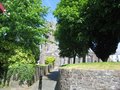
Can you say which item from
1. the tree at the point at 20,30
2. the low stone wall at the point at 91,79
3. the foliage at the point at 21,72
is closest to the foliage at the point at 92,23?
the tree at the point at 20,30

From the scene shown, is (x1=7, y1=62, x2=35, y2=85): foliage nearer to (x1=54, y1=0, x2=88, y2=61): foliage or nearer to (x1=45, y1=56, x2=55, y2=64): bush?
(x1=54, y1=0, x2=88, y2=61): foliage

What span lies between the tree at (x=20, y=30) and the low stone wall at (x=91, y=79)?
971cm

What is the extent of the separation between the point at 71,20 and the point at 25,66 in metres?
16.3

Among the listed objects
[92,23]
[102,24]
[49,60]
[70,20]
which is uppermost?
[70,20]

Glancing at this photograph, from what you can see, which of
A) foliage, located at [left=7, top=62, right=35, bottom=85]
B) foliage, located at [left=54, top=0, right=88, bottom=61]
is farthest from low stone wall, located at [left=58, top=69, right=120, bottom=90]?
foliage, located at [left=54, top=0, right=88, bottom=61]

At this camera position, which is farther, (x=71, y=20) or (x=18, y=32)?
(x=71, y=20)

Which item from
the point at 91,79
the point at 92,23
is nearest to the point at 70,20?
the point at 92,23

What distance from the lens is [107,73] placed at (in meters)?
16.3

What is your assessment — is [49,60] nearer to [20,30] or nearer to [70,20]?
[70,20]

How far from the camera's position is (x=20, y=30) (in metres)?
27.2

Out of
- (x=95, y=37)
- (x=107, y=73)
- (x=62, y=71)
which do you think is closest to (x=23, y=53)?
(x=62, y=71)

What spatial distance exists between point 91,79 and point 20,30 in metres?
11.8

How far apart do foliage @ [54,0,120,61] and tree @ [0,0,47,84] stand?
263 inches

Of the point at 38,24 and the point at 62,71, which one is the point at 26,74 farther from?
the point at 38,24
